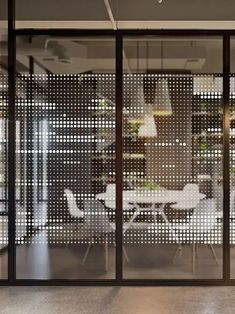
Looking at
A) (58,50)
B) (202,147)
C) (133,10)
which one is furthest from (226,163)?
(58,50)

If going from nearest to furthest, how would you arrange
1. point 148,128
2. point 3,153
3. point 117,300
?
point 117,300, point 148,128, point 3,153

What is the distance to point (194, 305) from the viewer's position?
429 centimetres

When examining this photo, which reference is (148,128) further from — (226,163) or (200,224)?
→ (200,224)

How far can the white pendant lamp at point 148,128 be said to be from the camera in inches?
194

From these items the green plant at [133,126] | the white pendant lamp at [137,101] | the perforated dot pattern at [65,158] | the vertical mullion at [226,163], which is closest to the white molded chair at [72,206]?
the perforated dot pattern at [65,158]

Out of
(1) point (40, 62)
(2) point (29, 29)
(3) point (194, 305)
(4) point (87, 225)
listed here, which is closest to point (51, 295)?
(4) point (87, 225)

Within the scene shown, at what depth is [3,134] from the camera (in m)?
5.04

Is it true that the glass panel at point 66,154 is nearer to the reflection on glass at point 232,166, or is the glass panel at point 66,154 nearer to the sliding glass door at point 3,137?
the sliding glass door at point 3,137

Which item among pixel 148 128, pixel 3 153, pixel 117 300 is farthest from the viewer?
pixel 3 153

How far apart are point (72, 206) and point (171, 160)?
1224mm

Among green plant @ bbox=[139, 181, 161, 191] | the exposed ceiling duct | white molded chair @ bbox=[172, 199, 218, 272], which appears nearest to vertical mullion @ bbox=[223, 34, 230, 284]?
white molded chair @ bbox=[172, 199, 218, 272]

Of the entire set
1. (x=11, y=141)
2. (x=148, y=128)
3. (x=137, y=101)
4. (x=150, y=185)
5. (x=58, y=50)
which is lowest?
(x=150, y=185)

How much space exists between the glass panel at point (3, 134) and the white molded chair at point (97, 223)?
926 millimetres

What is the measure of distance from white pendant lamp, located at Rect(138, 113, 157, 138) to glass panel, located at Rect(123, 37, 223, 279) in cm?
1
